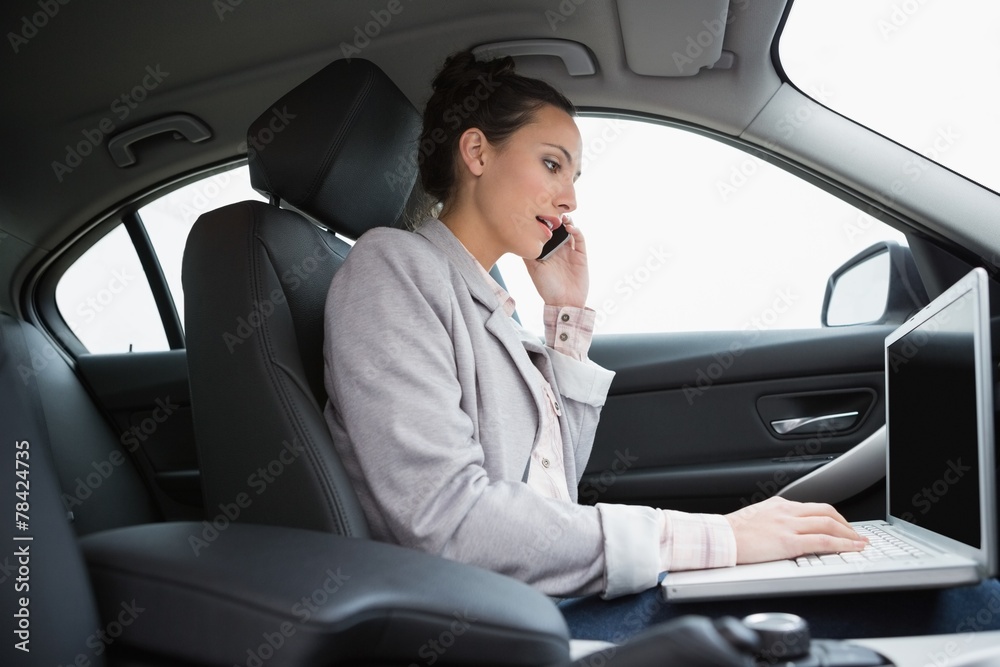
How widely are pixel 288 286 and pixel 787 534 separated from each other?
788mm

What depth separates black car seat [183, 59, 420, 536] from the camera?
3.70 ft

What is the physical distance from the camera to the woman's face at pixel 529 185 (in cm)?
157

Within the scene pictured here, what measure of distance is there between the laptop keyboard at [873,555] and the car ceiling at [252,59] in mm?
1069

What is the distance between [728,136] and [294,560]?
154 centimetres

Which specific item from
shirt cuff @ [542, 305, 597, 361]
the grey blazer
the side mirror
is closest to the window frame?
shirt cuff @ [542, 305, 597, 361]

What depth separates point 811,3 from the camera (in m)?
1.74

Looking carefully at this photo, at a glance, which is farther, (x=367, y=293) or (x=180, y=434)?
(x=180, y=434)

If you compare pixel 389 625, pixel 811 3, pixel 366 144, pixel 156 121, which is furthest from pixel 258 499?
pixel 811 3

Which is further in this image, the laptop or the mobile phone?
the mobile phone

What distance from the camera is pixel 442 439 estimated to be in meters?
1.13

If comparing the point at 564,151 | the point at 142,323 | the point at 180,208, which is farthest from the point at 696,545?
the point at 142,323

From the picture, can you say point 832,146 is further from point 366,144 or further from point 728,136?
point 366,144

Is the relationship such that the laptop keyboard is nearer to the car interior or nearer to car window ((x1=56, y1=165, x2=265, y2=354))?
the car interior

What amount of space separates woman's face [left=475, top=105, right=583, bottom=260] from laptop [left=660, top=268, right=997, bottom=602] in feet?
2.10
